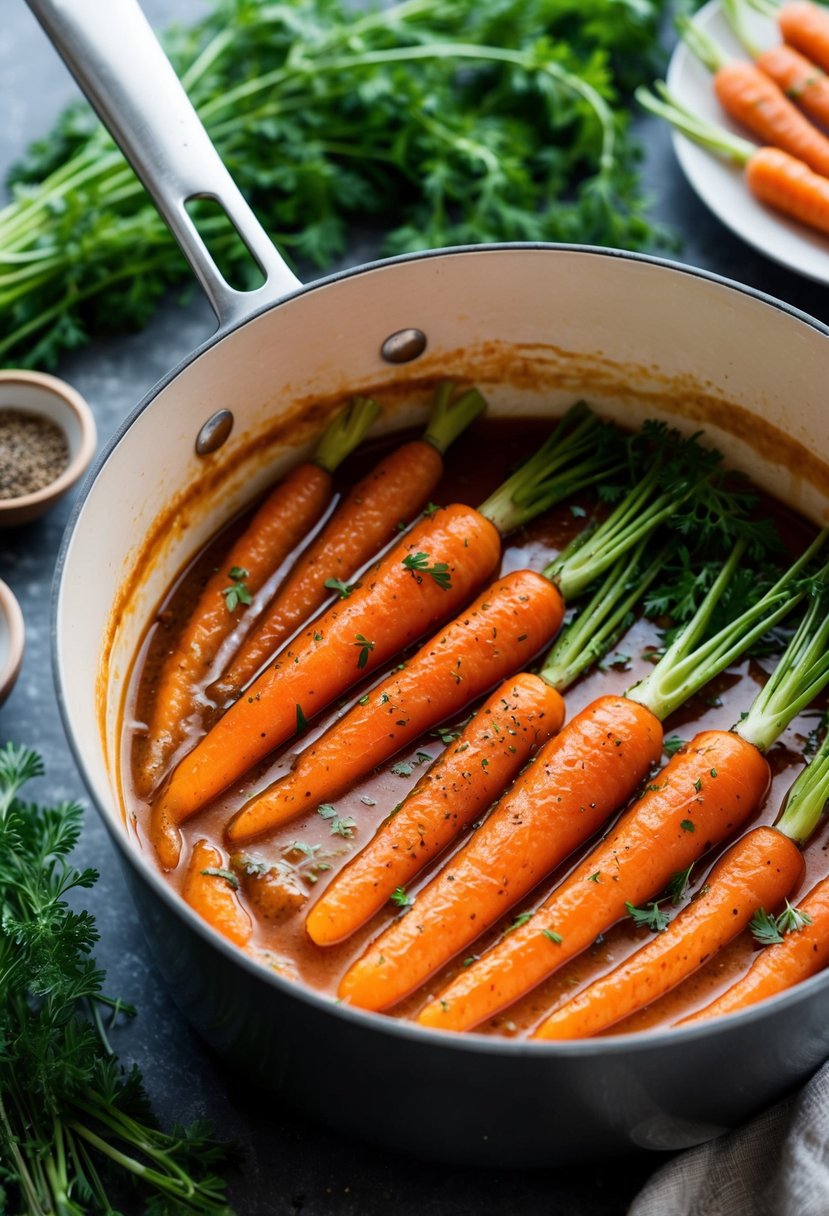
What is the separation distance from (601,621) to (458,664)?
0.78 ft

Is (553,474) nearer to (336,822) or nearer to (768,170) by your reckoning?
(336,822)

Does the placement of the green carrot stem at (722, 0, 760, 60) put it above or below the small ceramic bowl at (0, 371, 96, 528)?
below

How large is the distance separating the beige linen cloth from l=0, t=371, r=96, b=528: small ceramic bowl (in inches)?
59.3

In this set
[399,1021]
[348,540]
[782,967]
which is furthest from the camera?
[348,540]

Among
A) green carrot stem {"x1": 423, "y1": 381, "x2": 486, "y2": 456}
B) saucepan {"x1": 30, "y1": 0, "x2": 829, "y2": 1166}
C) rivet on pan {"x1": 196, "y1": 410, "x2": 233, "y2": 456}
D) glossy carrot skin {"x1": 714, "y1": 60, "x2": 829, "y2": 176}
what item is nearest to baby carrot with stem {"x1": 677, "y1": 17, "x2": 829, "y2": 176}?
glossy carrot skin {"x1": 714, "y1": 60, "x2": 829, "y2": 176}

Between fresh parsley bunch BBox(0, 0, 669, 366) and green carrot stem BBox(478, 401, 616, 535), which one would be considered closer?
green carrot stem BBox(478, 401, 616, 535)

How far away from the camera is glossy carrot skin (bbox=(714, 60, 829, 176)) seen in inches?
111

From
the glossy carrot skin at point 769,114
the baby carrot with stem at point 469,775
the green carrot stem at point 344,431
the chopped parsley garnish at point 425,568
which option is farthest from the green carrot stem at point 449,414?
the glossy carrot skin at point 769,114

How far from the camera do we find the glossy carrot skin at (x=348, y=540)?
216cm

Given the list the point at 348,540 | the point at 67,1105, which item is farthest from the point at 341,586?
the point at 67,1105

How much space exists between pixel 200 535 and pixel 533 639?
58 cm

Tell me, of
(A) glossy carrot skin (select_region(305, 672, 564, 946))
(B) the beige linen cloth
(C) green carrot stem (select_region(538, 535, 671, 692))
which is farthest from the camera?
(C) green carrot stem (select_region(538, 535, 671, 692))

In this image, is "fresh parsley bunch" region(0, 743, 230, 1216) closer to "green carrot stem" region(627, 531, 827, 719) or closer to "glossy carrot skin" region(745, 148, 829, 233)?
"green carrot stem" region(627, 531, 827, 719)

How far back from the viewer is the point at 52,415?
2607 millimetres
